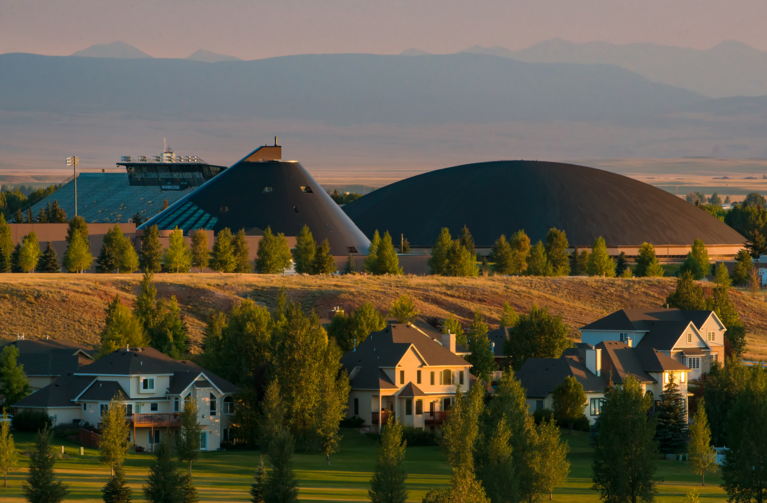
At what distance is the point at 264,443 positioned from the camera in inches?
2142

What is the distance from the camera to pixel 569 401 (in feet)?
214

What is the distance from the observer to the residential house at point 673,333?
261 feet

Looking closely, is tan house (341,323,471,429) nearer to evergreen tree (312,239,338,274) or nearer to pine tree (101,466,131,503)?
pine tree (101,466,131,503)

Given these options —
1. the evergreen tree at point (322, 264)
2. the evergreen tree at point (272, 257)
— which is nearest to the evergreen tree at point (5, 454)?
the evergreen tree at point (272, 257)

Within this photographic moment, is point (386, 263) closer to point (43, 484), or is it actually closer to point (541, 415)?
point (541, 415)

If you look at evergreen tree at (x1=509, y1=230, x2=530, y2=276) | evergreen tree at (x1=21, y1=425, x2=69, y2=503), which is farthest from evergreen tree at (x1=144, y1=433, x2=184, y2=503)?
evergreen tree at (x1=509, y1=230, x2=530, y2=276)

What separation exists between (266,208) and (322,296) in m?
55.1

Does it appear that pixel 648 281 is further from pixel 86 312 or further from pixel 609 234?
pixel 86 312

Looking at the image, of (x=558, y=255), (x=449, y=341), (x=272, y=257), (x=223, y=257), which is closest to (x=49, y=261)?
(x=223, y=257)

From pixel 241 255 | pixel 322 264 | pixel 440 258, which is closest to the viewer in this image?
pixel 322 264

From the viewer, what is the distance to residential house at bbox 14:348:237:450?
58.8 meters

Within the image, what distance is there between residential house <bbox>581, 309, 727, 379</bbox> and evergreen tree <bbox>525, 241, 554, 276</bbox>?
169 feet

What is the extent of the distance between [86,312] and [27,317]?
15.2 ft

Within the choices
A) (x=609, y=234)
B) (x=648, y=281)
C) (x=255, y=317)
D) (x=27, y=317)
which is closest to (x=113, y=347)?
(x=255, y=317)
